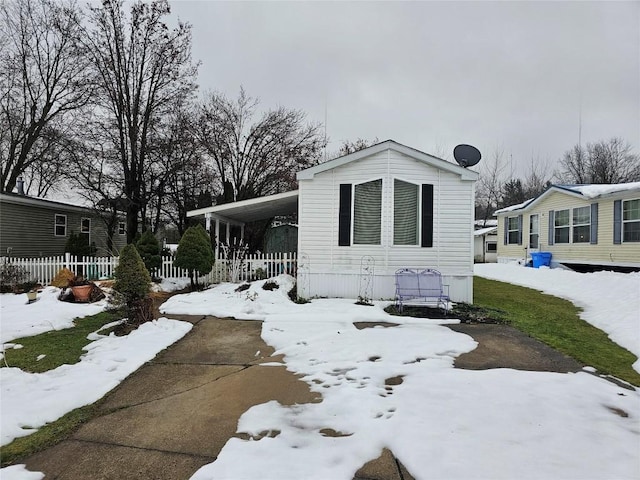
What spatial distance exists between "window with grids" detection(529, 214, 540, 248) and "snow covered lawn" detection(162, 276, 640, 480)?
15851mm

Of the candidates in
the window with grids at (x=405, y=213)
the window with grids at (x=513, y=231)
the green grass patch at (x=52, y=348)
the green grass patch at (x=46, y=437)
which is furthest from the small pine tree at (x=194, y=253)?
the window with grids at (x=513, y=231)

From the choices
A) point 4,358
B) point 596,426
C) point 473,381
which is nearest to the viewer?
point 596,426

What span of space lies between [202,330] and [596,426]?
558cm

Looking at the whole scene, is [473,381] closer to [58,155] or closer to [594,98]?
[58,155]

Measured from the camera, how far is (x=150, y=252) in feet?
37.2

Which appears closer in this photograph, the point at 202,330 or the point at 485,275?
the point at 202,330

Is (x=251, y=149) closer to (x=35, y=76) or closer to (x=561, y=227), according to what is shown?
(x=35, y=76)

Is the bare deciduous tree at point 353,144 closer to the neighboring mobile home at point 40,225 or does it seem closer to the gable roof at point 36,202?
the neighboring mobile home at point 40,225

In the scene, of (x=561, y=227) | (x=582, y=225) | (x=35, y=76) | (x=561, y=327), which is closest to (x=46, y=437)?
(x=561, y=327)

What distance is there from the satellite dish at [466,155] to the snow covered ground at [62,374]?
7816 mm

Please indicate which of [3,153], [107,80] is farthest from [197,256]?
[3,153]

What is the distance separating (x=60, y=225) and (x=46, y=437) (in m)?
17.6

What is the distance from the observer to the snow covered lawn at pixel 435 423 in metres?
2.34

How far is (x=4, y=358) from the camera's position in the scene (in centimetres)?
463
